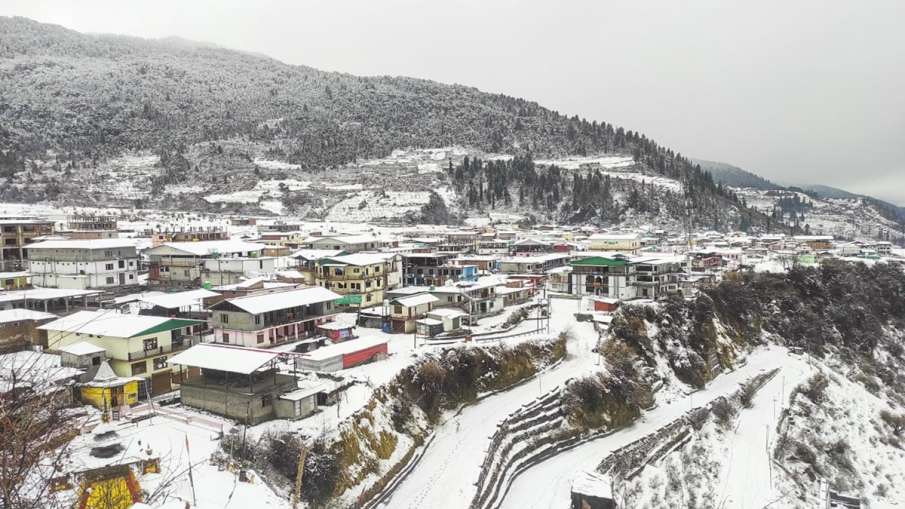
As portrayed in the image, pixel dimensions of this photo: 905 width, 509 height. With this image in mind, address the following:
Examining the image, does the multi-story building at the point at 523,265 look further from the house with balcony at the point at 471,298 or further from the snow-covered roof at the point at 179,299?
the snow-covered roof at the point at 179,299

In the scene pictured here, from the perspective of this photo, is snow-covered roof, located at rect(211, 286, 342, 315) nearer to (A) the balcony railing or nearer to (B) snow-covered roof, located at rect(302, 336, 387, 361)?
(A) the balcony railing

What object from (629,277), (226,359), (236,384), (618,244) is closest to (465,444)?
(236,384)

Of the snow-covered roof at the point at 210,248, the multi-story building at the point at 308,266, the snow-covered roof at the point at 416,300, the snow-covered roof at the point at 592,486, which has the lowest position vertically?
the snow-covered roof at the point at 592,486

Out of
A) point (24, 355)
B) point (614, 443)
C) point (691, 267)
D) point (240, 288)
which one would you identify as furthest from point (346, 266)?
point (691, 267)

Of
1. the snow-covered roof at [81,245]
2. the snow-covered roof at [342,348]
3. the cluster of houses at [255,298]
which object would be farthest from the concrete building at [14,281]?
the snow-covered roof at [342,348]

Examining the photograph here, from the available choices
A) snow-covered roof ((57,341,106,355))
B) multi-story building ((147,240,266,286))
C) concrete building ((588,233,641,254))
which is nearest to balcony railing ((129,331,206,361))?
snow-covered roof ((57,341,106,355))
